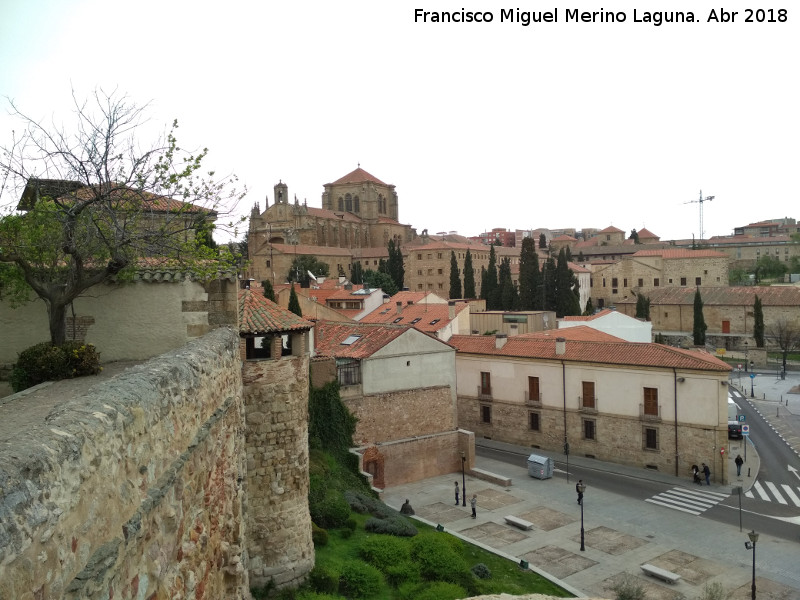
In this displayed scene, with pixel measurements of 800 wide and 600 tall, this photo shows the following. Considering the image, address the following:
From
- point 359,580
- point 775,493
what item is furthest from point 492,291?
point 359,580

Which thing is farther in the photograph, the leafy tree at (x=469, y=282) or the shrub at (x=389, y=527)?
the leafy tree at (x=469, y=282)

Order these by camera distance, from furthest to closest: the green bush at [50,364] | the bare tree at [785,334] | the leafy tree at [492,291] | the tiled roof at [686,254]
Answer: the tiled roof at [686,254] → the leafy tree at [492,291] → the bare tree at [785,334] → the green bush at [50,364]

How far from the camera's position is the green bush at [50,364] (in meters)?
8.51

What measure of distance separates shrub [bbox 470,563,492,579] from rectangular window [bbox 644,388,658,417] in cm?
1428

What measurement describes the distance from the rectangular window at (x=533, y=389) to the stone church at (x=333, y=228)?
55.5m

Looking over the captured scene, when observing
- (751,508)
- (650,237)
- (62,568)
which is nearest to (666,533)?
(751,508)

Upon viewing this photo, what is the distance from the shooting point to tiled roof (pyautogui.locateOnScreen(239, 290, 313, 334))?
41.0 feet

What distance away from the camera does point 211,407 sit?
650cm

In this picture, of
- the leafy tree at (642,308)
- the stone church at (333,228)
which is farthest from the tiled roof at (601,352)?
the stone church at (333,228)

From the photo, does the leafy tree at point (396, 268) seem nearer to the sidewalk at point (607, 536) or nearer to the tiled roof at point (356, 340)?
the tiled roof at point (356, 340)

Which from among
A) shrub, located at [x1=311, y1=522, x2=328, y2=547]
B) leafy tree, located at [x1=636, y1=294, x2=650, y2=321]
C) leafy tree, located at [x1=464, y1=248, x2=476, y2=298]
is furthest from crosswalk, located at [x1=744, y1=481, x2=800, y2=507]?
leafy tree, located at [x1=464, y1=248, x2=476, y2=298]

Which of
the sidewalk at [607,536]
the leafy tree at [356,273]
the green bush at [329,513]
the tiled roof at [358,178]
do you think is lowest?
the sidewalk at [607,536]

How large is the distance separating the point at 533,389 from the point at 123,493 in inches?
1169

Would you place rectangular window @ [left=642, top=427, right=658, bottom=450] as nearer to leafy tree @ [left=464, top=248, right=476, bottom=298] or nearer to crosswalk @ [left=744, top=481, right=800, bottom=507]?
crosswalk @ [left=744, top=481, right=800, bottom=507]
